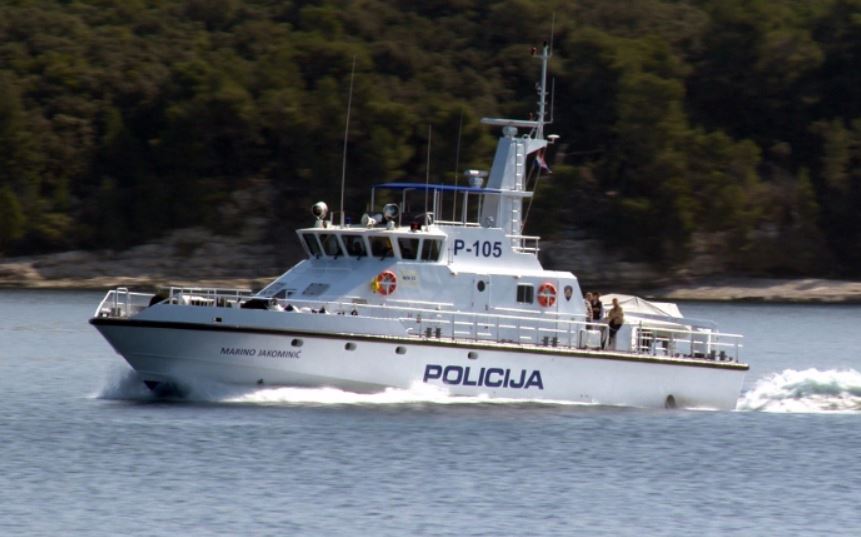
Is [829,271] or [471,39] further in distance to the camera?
[471,39]

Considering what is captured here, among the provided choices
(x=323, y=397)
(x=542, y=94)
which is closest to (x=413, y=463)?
(x=323, y=397)

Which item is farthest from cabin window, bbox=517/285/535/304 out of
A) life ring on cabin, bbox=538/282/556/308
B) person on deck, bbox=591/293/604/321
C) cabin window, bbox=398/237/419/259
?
cabin window, bbox=398/237/419/259

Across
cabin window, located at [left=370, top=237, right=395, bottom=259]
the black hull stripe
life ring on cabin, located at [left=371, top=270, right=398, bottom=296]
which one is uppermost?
cabin window, located at [left=370, top=237, right=395, bottom=259]

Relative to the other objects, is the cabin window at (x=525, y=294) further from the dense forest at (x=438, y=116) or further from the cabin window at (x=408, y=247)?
the dense forest at (x=438, y=116)

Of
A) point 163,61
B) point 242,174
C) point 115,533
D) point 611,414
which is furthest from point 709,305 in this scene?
point 115,533

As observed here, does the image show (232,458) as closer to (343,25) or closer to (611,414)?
(611,414)

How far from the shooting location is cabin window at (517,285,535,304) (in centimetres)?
2959

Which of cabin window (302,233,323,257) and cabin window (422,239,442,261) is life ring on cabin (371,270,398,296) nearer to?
cabin window (422,239,442,261)

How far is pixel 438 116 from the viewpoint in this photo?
234 ft

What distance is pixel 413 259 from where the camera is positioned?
94.6 ft

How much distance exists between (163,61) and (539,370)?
2108 inches

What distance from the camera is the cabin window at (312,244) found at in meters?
29.3

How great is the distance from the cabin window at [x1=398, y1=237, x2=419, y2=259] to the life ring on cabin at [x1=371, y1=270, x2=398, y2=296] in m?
0.50

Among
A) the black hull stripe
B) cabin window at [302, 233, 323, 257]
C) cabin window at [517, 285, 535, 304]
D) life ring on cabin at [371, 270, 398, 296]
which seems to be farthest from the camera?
cabin window at [517, 285, 535, 304]
